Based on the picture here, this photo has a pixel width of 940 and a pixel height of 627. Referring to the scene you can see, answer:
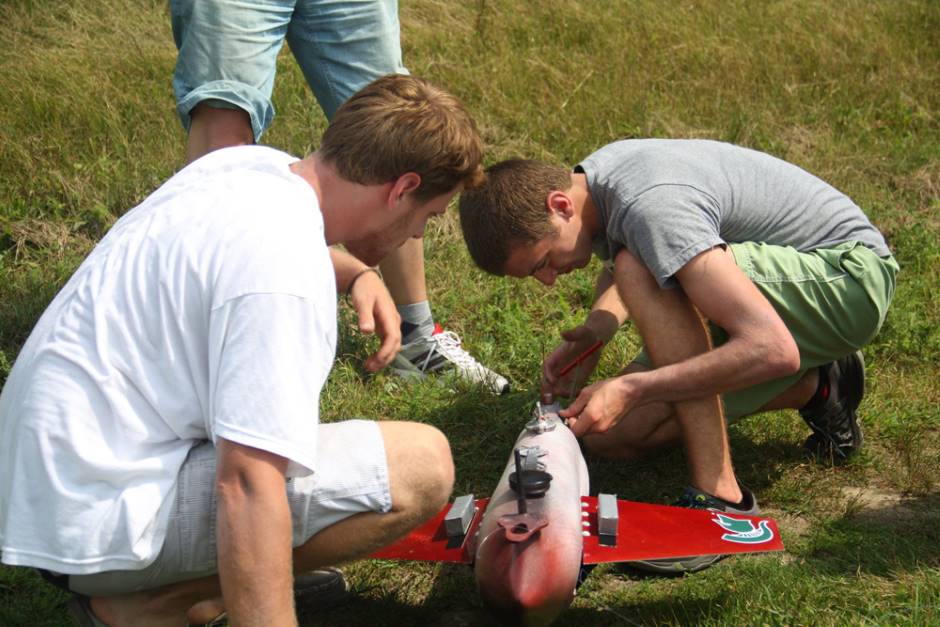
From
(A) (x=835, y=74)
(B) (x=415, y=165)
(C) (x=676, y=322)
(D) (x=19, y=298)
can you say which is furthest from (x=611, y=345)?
(A) (x=835, y=74)

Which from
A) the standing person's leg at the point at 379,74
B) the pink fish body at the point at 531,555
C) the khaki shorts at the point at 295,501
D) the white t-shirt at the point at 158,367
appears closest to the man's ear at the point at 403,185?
the white t-shirt at the point at 158,367

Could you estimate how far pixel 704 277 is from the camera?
3215 mm

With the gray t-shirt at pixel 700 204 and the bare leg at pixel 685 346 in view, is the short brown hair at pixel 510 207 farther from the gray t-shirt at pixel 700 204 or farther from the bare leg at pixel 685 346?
the bare leg at pixel 685 346

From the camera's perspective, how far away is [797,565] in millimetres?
3266

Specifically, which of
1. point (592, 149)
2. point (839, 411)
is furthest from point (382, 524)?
point (592, 149)

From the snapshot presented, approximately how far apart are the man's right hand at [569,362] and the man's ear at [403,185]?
1452mm

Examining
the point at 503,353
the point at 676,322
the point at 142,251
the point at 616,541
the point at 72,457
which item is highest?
the point at 142,251

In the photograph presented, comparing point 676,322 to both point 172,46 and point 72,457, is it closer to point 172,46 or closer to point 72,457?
point 72,457

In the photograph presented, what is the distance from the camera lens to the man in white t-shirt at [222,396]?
206cm

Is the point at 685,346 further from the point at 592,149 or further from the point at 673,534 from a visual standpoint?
the point at 592,149

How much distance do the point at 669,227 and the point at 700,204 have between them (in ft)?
0.59

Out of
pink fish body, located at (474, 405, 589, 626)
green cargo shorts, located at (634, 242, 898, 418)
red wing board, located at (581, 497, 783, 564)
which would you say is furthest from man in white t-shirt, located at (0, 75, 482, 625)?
green cargo shorts, located at (634, 242, 898, 418)

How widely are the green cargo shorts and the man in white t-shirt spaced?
1.41 metres

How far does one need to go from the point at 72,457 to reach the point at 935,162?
5.98 meters
